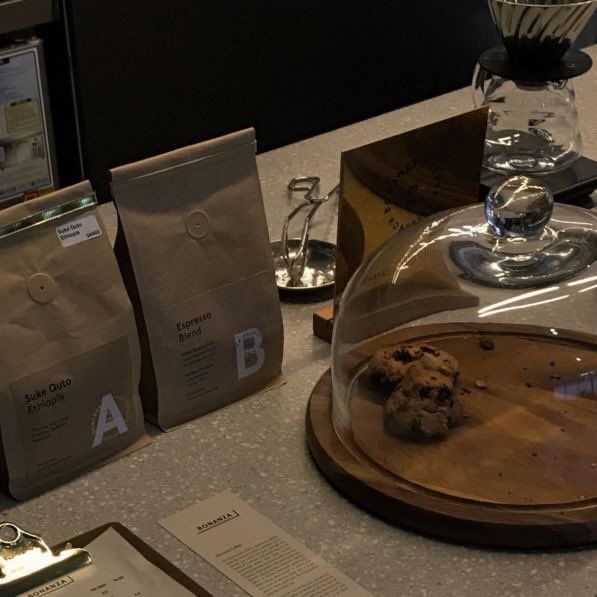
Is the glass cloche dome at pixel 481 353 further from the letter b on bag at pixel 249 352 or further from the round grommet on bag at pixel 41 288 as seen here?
the round grommet on bag at pixel 41 288

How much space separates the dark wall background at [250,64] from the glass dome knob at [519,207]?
182 cm

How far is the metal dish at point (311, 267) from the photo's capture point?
144 centimetres

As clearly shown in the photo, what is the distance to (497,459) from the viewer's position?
1084mm

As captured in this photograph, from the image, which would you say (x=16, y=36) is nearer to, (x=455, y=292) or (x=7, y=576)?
(x=455, y=292)

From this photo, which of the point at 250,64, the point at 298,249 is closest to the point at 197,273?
the point at 298,249

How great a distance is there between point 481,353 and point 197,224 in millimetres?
341

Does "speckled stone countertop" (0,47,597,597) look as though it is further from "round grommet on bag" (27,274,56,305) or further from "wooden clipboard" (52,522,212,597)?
"round grommet on bag" (27,274,56,305)

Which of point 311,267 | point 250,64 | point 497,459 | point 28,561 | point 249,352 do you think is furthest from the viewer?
point 250,64

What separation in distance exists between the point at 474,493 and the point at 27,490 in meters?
0.42

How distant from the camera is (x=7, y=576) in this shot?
96cm

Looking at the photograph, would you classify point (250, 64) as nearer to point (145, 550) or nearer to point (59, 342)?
point (59, 342)

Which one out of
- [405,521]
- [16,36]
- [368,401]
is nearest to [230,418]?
[368,401]

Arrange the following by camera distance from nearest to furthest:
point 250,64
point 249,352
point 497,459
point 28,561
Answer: point 28,561
point 497,459
point 249,352
point 250,64

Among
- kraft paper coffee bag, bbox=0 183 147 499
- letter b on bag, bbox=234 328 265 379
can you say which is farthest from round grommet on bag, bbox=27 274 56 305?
letter b on bag, bbox=234 328 265 379
